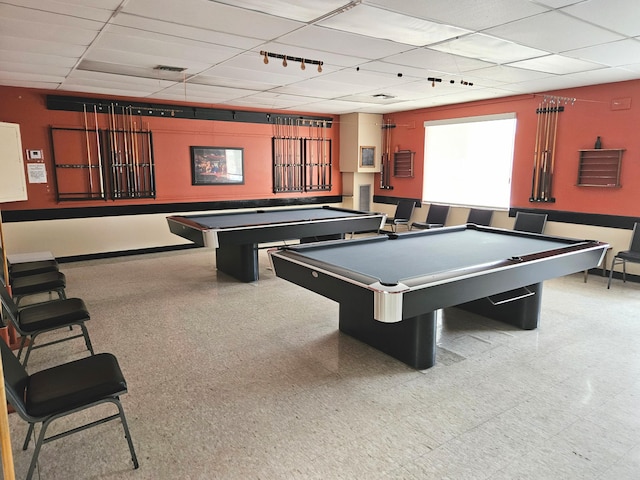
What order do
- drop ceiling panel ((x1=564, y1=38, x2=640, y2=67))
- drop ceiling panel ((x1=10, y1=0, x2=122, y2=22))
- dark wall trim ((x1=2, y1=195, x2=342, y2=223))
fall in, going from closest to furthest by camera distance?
drop ceiling panel ((x1=10, y1=0, x2=122, y2=22)), drop ceiling panel ((x1=564, y1=38, x2=640, y2=67)), dark wall trim ((x1=2, y1=195, x2=342, y2=223))

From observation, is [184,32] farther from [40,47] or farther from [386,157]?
[386,157]

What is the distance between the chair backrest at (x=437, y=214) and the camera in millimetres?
7525

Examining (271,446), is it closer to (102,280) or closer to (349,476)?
(349,476)

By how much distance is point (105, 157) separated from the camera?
652 centimetres

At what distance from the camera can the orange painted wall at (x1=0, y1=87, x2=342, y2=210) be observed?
19.5ft

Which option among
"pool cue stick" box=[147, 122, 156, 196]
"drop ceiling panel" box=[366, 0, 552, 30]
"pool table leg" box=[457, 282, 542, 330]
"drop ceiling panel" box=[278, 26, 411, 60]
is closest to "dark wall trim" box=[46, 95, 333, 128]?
"pool cue stick" box=[147, 122, 156, 196]

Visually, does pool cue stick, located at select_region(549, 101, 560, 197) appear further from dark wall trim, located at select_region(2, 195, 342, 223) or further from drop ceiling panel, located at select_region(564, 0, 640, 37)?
dark wall trim, located at select_region(2, 195, 342, 223)

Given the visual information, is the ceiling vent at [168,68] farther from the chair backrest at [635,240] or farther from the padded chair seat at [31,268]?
the chair backrest at [635,240]

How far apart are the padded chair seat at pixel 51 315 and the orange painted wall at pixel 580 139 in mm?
6025

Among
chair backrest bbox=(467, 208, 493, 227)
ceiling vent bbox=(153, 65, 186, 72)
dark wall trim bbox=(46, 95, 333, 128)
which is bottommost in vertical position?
chair backrest bbox=(467, 208, 493, 227)

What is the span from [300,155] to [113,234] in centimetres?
372

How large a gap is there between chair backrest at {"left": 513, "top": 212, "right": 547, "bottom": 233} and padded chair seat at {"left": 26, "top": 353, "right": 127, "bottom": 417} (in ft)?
18.9

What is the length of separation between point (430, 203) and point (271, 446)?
6.45m

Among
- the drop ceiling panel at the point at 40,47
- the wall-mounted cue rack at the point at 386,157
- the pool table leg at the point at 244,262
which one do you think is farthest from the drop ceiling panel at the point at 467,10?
the wall-mounted cue rack at the point at 386,157
